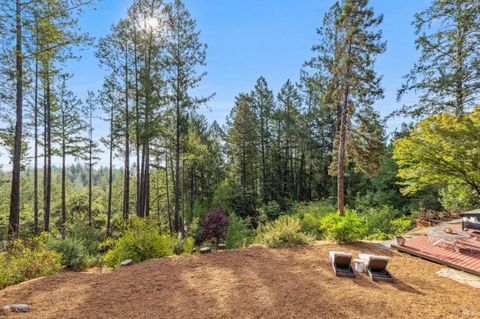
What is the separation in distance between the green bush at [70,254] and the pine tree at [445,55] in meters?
10.1

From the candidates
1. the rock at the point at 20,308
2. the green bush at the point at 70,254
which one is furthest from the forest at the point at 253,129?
the rock at the point at 20,308

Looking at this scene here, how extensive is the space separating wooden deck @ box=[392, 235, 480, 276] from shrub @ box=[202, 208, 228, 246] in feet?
23.7

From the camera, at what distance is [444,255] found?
6254 millimetres

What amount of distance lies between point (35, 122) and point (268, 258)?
13197 millimetres

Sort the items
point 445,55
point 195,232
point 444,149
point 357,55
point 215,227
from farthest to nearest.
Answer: point 195,232
point 215,227
point 357,55
point 444,149
point 445,55

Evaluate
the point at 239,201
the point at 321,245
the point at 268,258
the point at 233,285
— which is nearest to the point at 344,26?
the point at 321,245

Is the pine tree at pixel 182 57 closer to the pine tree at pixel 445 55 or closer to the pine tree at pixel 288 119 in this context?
the pine tree at pixel 445 55

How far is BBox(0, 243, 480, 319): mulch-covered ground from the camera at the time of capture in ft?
12.0

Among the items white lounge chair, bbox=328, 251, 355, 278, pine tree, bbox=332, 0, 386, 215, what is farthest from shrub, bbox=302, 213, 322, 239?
white lounge chair, bbox=328, 251, 355, 278

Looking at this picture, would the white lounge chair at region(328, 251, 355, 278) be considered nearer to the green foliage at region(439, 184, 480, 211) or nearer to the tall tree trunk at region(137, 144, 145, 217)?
the green foliage at region(439, 184, 480, 211)

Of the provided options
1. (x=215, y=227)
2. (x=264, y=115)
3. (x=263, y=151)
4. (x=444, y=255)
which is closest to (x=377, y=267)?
(x=444, y=255)

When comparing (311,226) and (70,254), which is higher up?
(70,254)

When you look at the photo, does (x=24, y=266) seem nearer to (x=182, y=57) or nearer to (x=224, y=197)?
(x=182, y=57)

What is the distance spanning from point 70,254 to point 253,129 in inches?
Answer: 660
